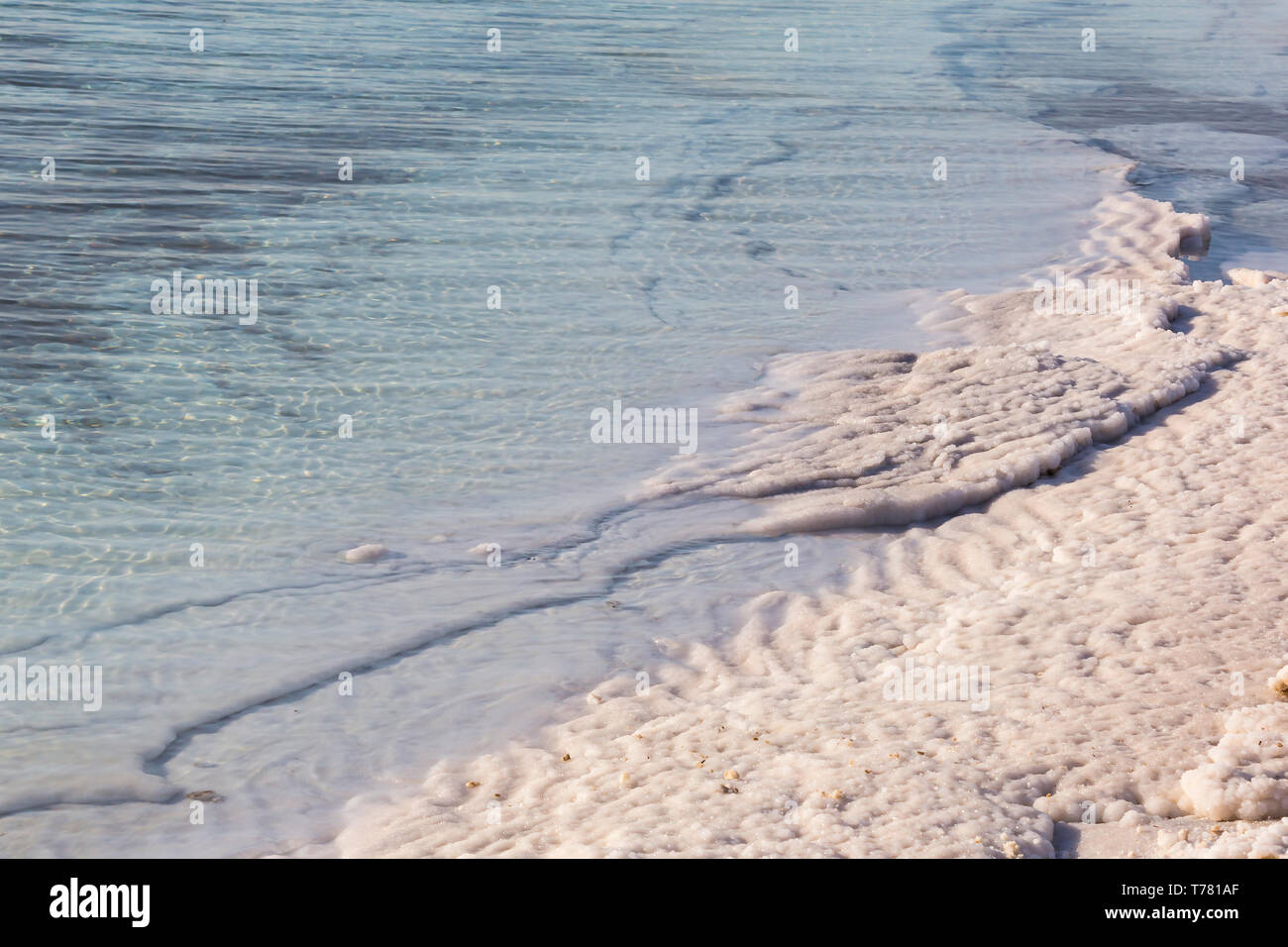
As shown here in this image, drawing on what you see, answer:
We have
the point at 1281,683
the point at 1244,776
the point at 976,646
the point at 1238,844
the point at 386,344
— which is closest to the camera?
the point at 1238,844

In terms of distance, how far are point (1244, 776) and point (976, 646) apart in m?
1.42

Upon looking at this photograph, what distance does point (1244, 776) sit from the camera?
365 centimetres

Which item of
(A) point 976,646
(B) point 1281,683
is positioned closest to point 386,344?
(A) point 976,646

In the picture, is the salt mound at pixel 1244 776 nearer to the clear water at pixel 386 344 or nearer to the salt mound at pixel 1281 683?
the salt mound at pixel 1281 683

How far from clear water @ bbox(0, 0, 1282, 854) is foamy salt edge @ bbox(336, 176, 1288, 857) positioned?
1.26 ft

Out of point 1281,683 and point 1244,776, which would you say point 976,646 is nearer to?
point 1281,683

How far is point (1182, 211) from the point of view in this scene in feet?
39.9

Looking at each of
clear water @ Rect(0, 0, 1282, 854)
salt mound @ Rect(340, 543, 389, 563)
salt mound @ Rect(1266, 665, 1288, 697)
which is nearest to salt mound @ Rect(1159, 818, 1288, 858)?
salt mound @ Rect(1266, 665, 1288, 697)

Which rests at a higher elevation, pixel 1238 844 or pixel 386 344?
pixel 386 344

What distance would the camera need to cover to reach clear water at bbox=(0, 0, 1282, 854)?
5141mm

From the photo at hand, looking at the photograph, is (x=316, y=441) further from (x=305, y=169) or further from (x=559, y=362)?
(x=305, y=169)

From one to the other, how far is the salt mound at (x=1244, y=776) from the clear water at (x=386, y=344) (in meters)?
2.39

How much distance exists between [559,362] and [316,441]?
194 cm
